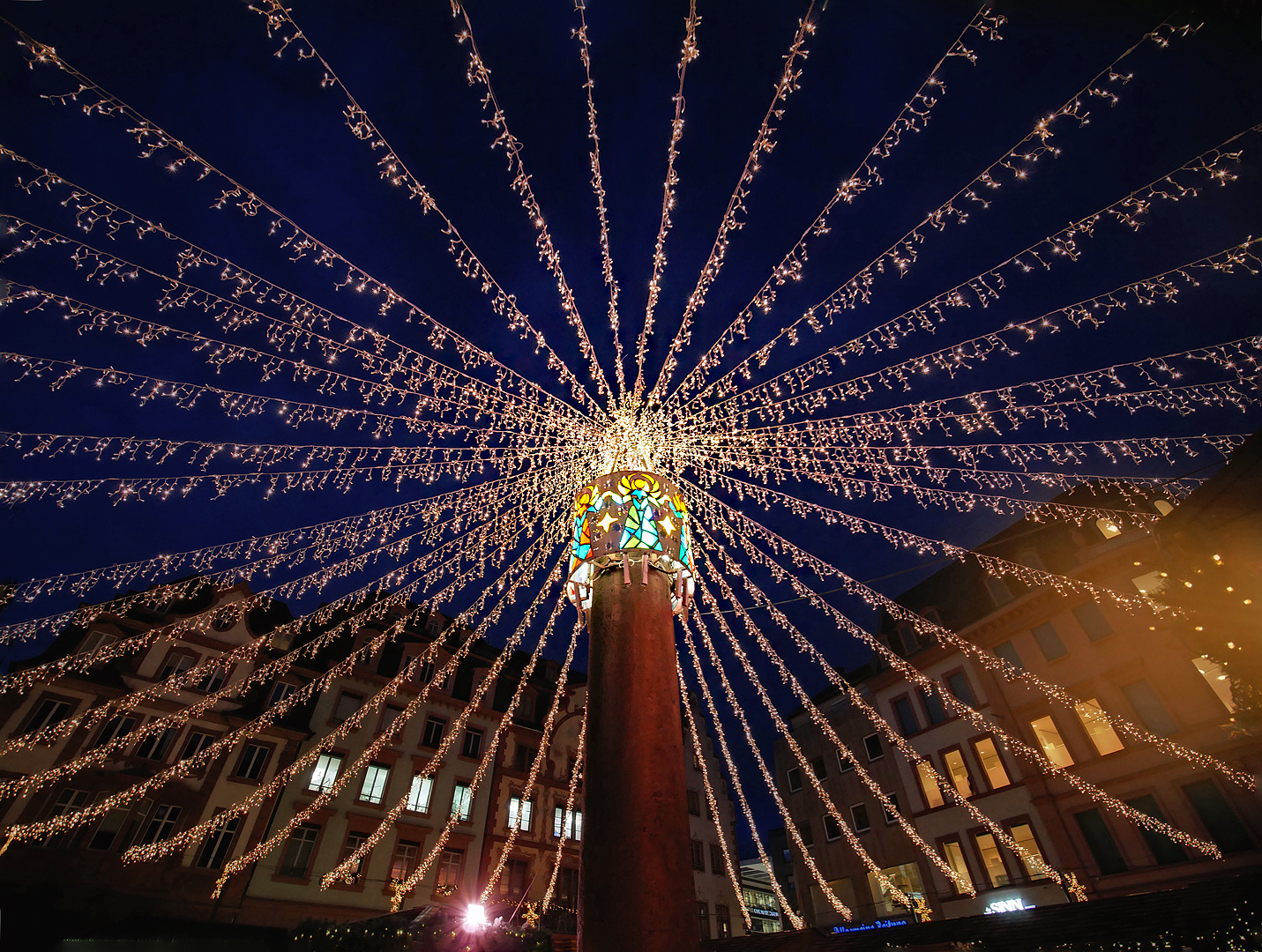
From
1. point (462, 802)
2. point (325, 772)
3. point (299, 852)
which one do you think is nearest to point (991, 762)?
point (462, 802)

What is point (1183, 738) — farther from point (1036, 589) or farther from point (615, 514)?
point (615, 514)

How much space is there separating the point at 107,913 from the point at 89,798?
326 cm

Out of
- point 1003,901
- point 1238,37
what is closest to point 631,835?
point 1238,37

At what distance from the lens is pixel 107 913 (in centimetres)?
1527

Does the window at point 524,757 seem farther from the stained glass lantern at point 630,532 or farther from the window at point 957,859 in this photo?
the stained glass lantern at point 630,532

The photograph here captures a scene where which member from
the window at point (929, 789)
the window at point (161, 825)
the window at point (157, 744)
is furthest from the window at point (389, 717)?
the window at point (929, 789)

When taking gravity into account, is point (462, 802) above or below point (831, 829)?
above

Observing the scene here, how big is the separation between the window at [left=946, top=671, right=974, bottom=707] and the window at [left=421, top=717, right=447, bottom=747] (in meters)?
20.8

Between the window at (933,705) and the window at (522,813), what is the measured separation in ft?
56.3

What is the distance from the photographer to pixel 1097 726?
17.8m

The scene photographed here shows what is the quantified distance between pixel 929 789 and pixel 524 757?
1681 cm

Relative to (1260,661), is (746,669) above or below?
above

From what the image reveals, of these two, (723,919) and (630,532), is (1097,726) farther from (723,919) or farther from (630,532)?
(630,532)

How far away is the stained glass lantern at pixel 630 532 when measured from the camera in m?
6.34
